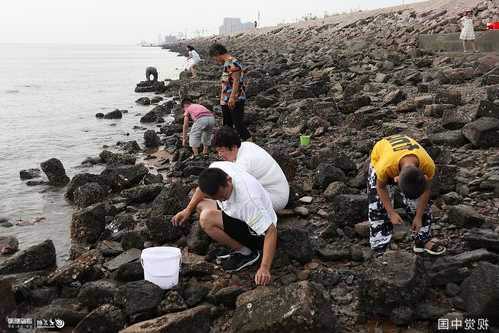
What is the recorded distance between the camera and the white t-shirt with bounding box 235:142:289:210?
4.18 metres

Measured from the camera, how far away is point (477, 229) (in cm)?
385

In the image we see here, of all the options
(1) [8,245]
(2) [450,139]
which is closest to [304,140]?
(2) [450,139]

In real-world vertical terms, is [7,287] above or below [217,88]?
below

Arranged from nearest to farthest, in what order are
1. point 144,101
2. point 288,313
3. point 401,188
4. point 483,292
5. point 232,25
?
point 288,313 → point 483,292 → point 401,188 → point 144,101 → point 232,25

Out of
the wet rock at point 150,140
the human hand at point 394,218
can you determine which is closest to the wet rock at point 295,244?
the human hand at point 394,218

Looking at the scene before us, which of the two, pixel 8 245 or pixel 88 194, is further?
pixel 88 194

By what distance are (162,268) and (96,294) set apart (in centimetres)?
59

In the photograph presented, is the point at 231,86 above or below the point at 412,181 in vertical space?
above

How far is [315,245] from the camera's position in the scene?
13.7 feet

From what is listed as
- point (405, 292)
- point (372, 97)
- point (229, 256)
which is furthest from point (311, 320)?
point (372, 97)

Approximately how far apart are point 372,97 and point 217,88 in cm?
676

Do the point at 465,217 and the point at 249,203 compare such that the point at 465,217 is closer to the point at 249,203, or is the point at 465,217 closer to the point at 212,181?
the point at 249,203

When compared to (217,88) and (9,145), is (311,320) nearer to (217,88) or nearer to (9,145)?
(9,145)

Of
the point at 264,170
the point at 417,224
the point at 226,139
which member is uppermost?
the point at 226,139
